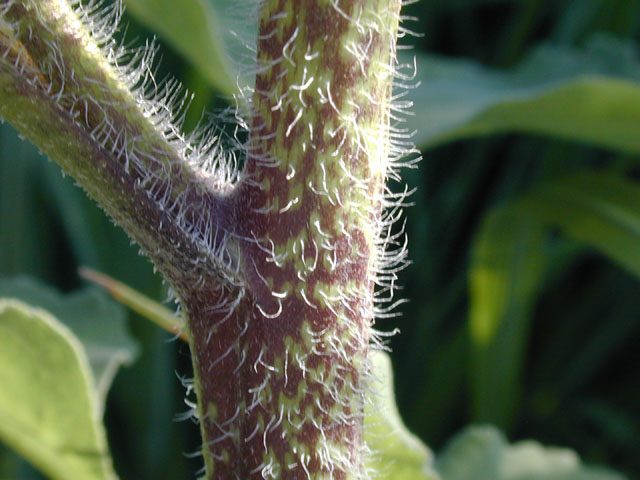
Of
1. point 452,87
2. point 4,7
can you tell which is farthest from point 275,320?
point 452,87

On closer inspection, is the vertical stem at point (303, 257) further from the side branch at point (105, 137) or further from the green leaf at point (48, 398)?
the green leaf at point (48, 398)

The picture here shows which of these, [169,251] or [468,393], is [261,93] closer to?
[169,251]

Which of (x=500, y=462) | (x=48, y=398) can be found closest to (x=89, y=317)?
(x=48, y=398)

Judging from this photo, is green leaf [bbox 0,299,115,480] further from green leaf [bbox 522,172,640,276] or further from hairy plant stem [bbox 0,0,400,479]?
green leaf [bbox 522,172,640,276]

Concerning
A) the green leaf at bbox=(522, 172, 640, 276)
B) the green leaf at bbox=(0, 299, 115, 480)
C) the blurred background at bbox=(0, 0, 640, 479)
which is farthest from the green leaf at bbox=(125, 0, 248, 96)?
the green leaf at bbox=(522, 172, 640, 276)

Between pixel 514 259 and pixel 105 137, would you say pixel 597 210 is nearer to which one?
pixel 514 259

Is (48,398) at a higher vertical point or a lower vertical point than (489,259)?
higher
